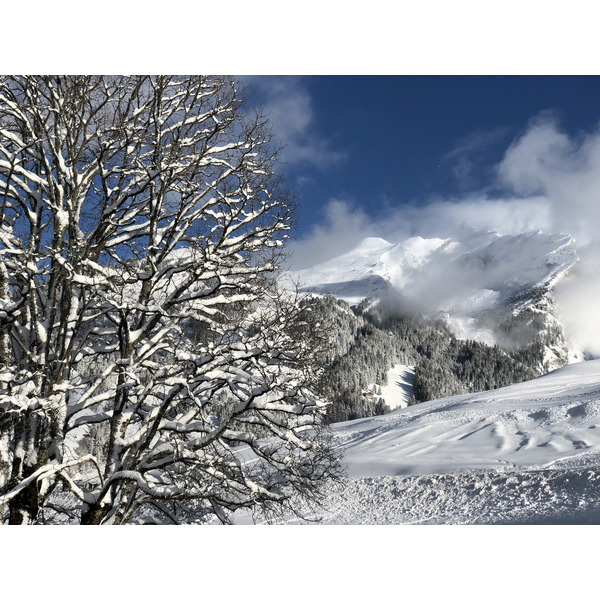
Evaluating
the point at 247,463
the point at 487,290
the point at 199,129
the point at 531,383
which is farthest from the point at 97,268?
the point at 487,290

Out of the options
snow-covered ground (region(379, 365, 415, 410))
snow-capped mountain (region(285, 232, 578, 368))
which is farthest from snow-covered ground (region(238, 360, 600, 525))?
snow-covered ground (region(379, 365, 415, 410))

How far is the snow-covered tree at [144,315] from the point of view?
17.3ft

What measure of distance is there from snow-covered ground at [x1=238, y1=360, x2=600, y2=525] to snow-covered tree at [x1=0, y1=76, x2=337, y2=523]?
2.35 metres

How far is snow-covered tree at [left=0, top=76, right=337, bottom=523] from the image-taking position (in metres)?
5.27

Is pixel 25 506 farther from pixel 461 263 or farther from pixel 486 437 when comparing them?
pixel 461 263

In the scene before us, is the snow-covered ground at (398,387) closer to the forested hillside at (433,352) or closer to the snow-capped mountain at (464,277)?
the forested hillside at (433,352)

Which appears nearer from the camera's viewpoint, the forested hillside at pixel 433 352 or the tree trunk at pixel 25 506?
the tree trunk at pixel 25 506

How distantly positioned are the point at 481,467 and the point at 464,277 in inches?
1084

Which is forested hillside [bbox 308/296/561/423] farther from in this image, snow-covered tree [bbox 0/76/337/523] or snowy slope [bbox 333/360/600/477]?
snow-covered tree [bbox 0/76/337/523]

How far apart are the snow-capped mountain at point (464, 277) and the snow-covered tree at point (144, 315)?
48.8 inches

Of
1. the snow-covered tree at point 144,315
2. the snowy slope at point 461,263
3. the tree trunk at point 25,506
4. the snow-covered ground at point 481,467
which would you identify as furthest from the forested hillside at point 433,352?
the tree trunk at point 25,506

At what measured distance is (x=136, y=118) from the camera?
6.44m

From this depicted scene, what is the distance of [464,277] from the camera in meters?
35.2
